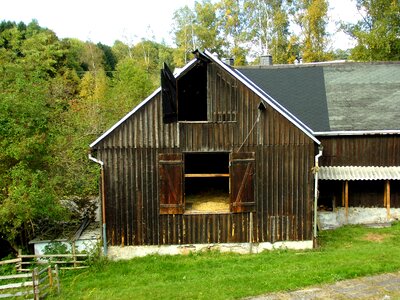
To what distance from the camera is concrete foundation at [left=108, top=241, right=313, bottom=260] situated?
49.6 ft

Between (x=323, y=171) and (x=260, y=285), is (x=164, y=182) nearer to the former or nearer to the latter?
(x=260, y=285)

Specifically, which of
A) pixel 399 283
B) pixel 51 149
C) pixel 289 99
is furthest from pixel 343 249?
pixel 51 149

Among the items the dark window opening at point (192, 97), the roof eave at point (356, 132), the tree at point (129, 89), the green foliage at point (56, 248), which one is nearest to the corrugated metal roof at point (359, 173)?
the roof eave at point (356, 132)

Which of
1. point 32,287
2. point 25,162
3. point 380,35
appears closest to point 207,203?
point 25,162

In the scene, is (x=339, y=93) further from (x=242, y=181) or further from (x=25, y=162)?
(x=25, y=162)

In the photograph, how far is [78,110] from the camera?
32000 mm

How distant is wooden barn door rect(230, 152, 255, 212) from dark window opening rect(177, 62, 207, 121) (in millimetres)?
3890

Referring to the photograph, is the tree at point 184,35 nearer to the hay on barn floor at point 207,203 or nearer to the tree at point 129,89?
the tree at point 129,89

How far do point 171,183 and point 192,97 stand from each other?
5.63 meters

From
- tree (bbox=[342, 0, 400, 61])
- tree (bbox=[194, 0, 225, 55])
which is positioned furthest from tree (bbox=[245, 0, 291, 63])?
tree (bbox=[342, 0, 400, 61])

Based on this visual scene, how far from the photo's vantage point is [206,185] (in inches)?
819

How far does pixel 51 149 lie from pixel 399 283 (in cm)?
1333

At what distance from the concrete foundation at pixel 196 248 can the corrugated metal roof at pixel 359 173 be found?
172 inches

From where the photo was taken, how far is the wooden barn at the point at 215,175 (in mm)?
14875
